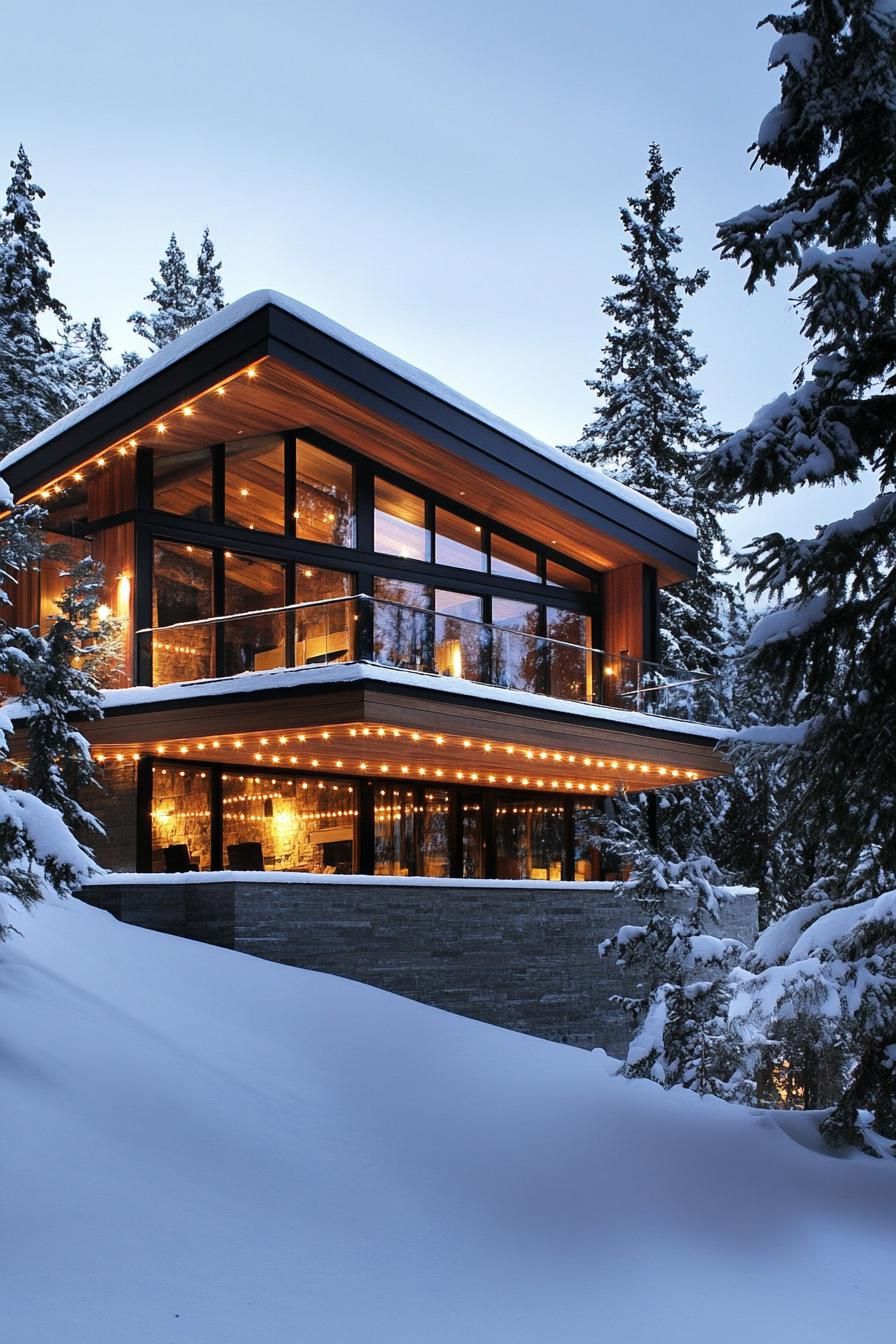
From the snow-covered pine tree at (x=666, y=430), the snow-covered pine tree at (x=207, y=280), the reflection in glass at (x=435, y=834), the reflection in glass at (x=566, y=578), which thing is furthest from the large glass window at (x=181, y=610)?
the snow-covered pine tree at (x=207, y=280)

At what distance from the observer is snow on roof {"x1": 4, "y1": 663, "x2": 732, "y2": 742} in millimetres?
13391

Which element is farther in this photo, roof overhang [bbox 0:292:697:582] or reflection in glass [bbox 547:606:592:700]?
reflection in glass [bbox 547:606:592:700]

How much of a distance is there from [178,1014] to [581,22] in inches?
4123

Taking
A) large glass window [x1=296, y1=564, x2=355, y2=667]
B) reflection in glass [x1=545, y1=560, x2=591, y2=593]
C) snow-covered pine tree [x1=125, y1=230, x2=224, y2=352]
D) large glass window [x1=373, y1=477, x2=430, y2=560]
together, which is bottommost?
large glass window [x1=296, y1=564, x2=355, y2=667]

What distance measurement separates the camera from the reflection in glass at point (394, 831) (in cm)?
1791

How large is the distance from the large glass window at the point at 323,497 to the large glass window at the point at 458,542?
5.49 ft

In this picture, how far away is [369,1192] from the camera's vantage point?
5883 mm

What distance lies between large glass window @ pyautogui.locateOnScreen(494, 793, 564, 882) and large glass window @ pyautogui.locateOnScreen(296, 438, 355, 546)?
5.01 m

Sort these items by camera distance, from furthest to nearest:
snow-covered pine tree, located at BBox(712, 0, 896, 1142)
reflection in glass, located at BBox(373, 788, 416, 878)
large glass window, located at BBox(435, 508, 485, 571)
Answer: large glass window, located at BBox(435, 508, 485, 571) < reflection in glass, located at BBox(373, 788, 416, 878) < snow-covered pine tree, located at BBox(712, 0, 896, 1142)

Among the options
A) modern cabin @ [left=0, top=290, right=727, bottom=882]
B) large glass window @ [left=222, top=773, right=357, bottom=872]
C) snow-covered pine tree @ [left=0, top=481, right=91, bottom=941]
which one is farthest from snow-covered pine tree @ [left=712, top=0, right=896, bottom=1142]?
large glass window @ [left=222, top=773, right=357, bottom=872]

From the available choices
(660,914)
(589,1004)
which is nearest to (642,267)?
(589,1004)

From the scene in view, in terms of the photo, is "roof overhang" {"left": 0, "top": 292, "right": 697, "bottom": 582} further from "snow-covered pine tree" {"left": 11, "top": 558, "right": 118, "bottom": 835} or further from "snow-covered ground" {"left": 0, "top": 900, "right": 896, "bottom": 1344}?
"snow-covered ground" {"left": 0, "top": 900, "right": 896, "bottom": 1344}

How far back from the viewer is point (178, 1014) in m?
8.27

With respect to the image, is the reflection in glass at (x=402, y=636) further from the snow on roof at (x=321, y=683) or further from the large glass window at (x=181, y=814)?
the large glass window at (x=181, y=814)
